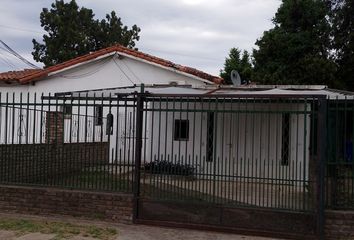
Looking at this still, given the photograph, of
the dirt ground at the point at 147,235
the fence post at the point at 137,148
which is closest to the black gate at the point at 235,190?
the fence post at the point at 137,148

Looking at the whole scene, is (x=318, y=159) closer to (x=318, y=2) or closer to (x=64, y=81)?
(x=64, y=81)

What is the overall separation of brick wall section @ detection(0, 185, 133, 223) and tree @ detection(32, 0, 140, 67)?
84.1ft

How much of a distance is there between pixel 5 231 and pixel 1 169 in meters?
1.88

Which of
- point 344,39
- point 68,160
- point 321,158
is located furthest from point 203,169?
point 344,39

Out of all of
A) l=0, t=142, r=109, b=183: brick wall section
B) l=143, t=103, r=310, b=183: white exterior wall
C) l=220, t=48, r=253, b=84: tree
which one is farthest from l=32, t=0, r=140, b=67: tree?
l=0, t=142, r=109, b=183: brick wall section

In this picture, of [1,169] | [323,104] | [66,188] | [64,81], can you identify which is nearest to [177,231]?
[66,188]

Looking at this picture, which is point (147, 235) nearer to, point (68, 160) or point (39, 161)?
point (68, 160)

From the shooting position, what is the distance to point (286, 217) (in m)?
7.70

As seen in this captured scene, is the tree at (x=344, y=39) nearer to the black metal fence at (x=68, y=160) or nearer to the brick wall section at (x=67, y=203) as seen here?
the black metal fence at (x=68, y=160)

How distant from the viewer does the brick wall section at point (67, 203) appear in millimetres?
8359

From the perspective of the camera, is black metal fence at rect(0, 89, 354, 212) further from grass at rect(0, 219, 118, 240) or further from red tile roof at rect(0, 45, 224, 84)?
red tile roof at rect(0, 45, 224, 84)

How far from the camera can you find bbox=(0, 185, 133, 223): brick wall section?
27.4 feet

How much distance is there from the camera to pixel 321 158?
739 centimetres

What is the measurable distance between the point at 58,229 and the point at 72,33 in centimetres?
2760
